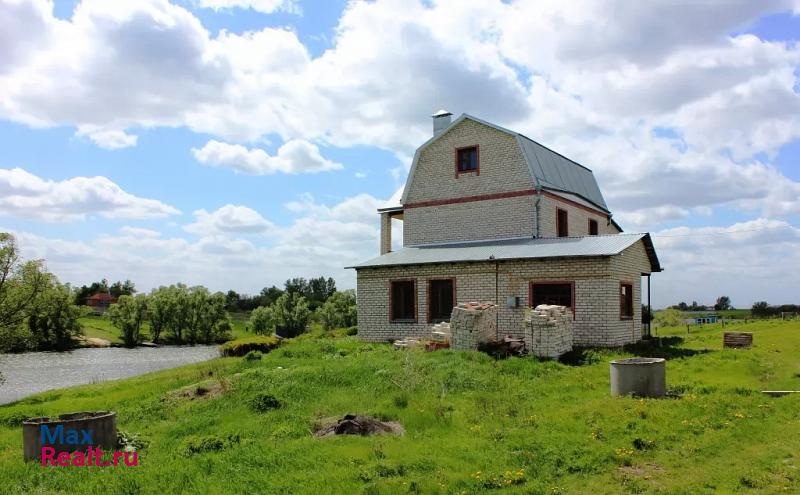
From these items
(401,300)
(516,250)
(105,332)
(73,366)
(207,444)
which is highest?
(516,250)

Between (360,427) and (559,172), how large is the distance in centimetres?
1944

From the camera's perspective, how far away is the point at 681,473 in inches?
306

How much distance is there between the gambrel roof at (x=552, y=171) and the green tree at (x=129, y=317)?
4231 centimetres

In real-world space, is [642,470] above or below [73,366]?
above

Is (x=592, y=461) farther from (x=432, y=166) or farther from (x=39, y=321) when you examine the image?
(x=39, y=321)

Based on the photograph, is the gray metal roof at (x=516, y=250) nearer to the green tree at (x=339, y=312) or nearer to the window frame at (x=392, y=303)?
the window frame at (x=392, y=303)

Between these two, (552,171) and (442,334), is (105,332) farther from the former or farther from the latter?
(442,334)

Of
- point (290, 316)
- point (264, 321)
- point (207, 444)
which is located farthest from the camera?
point (264, 321)

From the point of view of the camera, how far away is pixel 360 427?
10.0 metres

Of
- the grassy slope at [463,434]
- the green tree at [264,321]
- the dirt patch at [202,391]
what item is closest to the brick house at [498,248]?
the grassy slope at [463,434]

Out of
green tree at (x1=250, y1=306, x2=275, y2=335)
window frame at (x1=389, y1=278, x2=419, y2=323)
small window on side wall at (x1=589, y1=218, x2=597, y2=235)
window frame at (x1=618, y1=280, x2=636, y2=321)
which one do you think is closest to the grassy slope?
window frame at (x1=618, y1=280, x2=636, y2=321)

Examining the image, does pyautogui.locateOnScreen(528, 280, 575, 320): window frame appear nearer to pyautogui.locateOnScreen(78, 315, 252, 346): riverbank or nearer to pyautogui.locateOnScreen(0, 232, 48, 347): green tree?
pyautogui.locateOnScreen(0, 232, 48, 347): green tree

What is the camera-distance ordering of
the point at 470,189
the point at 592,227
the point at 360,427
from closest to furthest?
the point at 360,427
the point at 470,189
the point at 592,227

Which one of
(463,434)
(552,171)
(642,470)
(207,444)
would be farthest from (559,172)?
(207,444)
